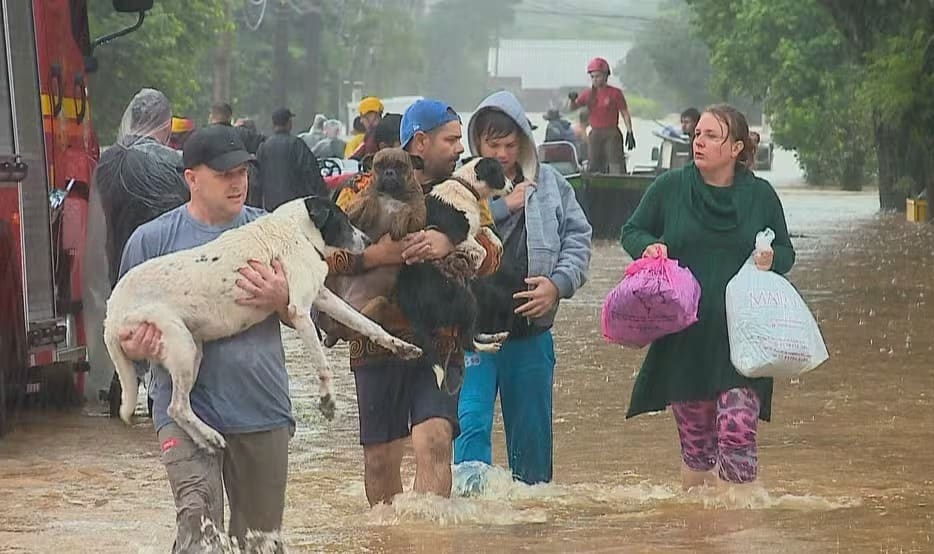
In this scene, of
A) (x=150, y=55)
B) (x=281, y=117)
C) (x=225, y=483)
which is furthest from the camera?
(x=150, y=55)

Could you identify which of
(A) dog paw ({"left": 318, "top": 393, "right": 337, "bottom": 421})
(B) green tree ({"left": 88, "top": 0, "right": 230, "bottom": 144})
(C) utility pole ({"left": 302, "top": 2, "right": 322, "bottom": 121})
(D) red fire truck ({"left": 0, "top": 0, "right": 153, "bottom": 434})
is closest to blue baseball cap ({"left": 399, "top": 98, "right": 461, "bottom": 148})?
(A) dog paw ({"left": 318, "top": 393, "right": 337, "bottom": 421})

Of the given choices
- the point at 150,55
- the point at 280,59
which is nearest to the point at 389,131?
the point at 150,55

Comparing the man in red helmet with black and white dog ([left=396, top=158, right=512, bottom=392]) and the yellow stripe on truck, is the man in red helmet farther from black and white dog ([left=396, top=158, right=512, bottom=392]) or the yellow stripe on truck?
black and white dog ([left=396, top=158, right=512, bottom=392])

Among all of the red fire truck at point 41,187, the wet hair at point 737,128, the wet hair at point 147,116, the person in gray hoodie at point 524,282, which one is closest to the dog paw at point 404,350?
the person in gray hoodie at point 524,282

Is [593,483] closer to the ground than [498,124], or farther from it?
closer to the ground

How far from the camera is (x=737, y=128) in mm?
8188

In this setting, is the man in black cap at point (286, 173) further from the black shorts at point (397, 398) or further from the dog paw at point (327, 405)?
the dog paw at point (327, 405)

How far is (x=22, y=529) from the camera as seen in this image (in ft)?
28.0

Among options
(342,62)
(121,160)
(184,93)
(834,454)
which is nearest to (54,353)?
(121,160)

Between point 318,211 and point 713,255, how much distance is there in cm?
226

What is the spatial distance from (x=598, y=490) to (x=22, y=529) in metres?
2.56

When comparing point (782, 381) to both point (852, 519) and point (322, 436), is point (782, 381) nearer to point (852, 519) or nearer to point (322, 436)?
point (322, 436)

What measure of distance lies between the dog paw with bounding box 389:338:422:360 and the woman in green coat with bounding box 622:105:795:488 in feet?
5.01

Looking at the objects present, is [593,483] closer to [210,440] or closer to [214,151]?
[210,440]
